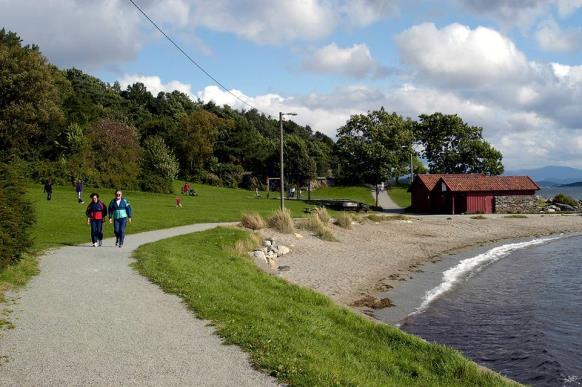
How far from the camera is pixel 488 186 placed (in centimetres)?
5609

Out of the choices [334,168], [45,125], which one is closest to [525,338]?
[45,125]

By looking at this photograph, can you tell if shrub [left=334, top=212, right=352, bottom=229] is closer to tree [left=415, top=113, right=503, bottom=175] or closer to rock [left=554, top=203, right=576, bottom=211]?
rock [left=554, top=203, right=576, bottom=211]

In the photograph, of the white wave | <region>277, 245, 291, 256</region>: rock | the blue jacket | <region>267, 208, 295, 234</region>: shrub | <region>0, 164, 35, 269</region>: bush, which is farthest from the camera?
<region>267, 208, 295, 234</region>: shrub

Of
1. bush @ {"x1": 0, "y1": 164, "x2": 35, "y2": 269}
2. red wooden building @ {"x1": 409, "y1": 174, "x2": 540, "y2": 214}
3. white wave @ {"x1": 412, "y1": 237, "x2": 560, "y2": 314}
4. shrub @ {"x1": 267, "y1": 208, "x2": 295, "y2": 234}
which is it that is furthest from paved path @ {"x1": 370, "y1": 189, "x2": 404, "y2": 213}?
bush @ {"x1": 0, "y1": 164, "x2": 35, "y2": 269}

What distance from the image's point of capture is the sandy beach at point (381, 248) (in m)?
20.0

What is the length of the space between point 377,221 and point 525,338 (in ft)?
96.1

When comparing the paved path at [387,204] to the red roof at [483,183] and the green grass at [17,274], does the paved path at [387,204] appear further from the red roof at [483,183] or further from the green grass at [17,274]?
the green grass at [17,274]

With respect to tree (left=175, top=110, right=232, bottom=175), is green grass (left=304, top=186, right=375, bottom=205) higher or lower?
lower

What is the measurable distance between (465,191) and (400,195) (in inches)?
1148

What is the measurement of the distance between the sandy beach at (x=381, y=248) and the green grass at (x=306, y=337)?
467 centimetres

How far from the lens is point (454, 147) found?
87.2 metres

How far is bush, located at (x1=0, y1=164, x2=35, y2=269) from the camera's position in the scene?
1195 centimetres

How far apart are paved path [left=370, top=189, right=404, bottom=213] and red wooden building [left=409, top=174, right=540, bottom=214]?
3.07 meters

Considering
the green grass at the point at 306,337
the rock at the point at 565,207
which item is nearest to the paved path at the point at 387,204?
the rock at the point at 565,207
